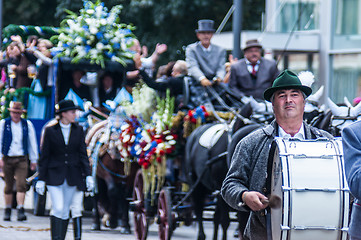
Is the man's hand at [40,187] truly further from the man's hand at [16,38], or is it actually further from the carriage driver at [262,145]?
the carriage driver at [262,145]

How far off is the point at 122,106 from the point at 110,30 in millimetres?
1770

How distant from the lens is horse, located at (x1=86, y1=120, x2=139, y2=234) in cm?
1373

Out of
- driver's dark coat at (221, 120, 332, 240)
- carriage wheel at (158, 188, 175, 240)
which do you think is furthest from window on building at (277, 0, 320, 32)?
driver's dark coat at (221, 120, 332, 240)

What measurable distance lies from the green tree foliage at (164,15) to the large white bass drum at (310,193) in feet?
68.1

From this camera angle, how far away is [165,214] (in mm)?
11680

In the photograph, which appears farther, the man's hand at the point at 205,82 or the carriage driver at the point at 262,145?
the man's hand at the point at 205,82

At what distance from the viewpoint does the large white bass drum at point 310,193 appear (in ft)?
15.9

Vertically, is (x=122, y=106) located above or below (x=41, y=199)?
above

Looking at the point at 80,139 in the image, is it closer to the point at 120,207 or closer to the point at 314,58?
the point at 120,207

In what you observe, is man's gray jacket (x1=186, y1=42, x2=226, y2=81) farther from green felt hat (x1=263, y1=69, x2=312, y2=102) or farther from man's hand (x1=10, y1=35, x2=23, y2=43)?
green felt hat (x1=263, y1=69, x2=312, y2=102)

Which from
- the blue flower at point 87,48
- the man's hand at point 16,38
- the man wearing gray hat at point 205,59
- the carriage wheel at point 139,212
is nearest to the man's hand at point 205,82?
the man wearing gray hat at point 205,59

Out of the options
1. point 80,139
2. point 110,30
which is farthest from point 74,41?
point 80,139

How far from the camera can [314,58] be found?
72.4ft

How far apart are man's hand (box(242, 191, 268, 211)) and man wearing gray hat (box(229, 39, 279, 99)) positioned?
6978 millimetres
